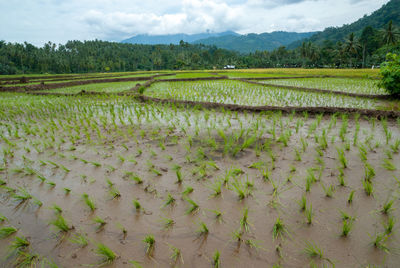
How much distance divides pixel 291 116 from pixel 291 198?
343cm

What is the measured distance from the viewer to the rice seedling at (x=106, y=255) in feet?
5.15

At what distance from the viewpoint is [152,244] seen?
1.72 m

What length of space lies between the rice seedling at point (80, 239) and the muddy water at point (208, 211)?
0.03m

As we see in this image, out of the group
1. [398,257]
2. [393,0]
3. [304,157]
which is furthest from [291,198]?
[393,0]

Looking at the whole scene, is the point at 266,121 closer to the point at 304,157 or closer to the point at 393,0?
the point at 304,157

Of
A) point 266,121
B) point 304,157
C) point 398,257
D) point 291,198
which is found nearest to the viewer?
point 398,257

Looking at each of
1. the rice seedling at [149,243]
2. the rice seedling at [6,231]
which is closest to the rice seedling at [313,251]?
the rice seedling at [149,243]

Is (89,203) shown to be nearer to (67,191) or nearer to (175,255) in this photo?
(67,191)

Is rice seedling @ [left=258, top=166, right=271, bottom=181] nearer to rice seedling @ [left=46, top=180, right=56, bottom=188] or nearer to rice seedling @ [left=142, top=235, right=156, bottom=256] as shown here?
rice seedling @ [left=142, top=235, right=156, bottom=256]

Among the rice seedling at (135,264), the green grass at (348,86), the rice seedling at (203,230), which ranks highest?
the green grass at (348,86)

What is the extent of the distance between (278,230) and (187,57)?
225 ft

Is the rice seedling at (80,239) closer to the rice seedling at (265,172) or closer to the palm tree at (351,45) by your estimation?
the rice seedling at (265,172)

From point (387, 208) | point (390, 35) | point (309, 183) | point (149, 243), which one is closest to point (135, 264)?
point (149, 243)

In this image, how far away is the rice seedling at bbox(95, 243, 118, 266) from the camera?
1.57 meters
